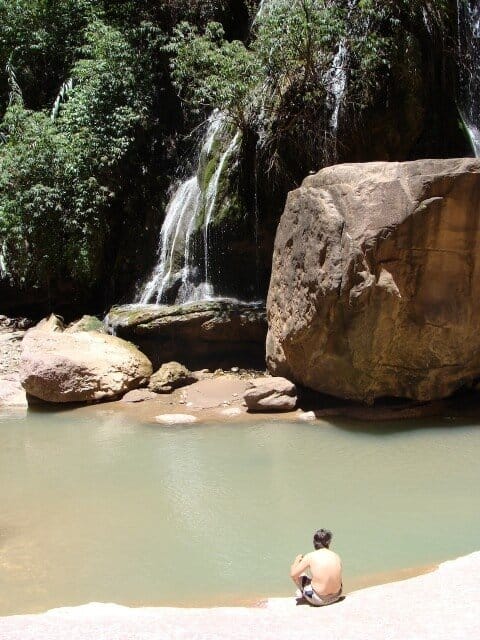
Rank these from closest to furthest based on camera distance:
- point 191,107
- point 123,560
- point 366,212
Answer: point 123,560 < point 366,212 < point 191,107

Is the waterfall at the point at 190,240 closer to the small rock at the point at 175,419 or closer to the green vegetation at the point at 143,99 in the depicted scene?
the green vegetation at the point at 143,99

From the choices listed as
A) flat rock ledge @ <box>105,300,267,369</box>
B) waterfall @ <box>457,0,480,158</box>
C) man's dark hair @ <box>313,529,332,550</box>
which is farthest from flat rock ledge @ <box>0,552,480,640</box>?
waterfall @ <box>457,0,480,158</box>

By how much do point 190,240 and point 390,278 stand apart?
208 inches

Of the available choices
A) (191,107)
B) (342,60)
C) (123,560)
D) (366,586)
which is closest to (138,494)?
(123,560)

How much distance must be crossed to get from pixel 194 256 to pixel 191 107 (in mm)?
4117

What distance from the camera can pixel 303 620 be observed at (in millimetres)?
3826

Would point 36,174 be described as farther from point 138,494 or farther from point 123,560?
point 123,560

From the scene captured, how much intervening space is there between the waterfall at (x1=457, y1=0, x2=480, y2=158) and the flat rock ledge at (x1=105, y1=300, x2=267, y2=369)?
5.15 metres

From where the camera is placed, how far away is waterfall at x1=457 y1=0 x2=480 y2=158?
12.3 metres

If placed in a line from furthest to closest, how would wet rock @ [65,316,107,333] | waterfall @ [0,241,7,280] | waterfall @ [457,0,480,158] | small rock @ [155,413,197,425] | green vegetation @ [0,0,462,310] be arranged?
waterfall @ [0,241,7,280]
waterfall @ [457,0,480,158]
wet rock @ [65,316,107,333]
green vegetation @ [0,0,462,310]
small rock @ [155,413,197,425]

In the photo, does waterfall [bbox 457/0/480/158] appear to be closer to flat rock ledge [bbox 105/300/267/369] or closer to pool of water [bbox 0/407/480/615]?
flat rock ledge [bbox 105/300/267/369]

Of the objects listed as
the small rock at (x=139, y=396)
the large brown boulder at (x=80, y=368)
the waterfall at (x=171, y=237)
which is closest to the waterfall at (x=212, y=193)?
the waterfall at (x=171, y=237)

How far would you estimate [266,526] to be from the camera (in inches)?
230

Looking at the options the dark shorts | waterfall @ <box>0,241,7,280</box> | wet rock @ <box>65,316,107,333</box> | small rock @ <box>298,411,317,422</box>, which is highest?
waterfall @ <box>0,241,7,280</box>
